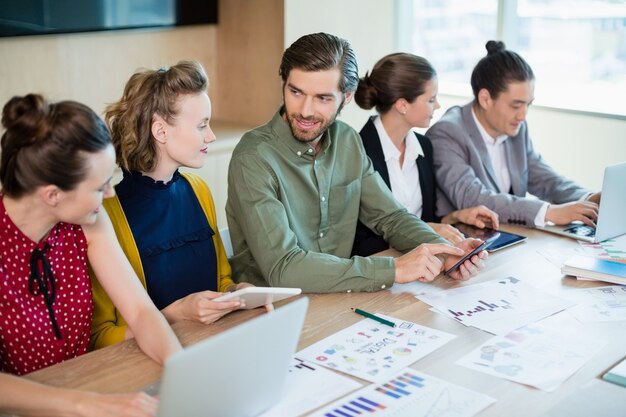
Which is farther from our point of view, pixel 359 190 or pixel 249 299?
pixel 359 190

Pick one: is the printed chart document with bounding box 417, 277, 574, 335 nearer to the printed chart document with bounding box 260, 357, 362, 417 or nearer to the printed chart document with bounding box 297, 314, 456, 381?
the printed chart document with bounding box 297, 314, 456, 381

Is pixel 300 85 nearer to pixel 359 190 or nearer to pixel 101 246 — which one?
pixel 359 190

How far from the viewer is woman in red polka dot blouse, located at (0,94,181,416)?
1.42m

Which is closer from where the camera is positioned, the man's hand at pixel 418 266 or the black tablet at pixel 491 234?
the man's hand at pixel 418 266

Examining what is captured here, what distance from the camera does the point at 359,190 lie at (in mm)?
2438

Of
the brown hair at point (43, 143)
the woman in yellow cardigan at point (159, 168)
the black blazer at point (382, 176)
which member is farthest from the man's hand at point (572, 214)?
the brown hair at point (43, 143)

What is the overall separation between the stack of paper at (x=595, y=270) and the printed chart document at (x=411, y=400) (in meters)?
0.77

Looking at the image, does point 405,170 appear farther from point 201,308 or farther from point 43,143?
point 43,143

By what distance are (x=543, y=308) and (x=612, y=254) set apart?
51 cm

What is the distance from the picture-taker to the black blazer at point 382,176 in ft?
8.42

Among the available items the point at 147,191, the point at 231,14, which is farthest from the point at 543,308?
the point at 231,14

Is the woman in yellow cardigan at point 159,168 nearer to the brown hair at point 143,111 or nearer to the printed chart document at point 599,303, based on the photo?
the brown hair at point 143,111

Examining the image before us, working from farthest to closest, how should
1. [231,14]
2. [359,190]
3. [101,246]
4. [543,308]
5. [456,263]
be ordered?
[231,14], [359,190], [456,263], [543,308], [101,246]

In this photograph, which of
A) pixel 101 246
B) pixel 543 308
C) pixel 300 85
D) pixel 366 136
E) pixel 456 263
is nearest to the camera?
pixel 101 246
